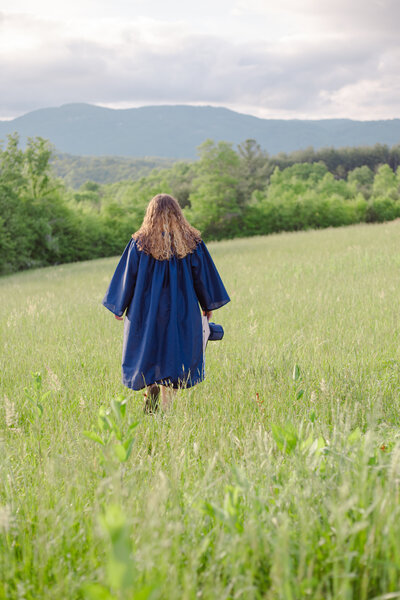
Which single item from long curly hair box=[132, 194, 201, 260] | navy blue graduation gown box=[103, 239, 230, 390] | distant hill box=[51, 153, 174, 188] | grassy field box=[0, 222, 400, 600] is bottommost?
grassy field box=[0, 222, 400, 600]

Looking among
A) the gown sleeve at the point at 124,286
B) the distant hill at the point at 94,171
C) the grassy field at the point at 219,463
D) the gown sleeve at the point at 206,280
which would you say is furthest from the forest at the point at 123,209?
the distant hill at the point at 94,171

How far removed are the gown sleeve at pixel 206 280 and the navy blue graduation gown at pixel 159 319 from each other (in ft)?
0.06

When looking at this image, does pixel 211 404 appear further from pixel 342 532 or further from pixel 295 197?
pixel 295 197

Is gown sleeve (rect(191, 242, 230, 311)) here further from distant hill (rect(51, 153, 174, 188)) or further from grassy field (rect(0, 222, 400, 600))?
distant hill (rect(51, 153, 174, 188))

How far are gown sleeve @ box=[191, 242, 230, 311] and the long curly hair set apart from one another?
16 centimetres

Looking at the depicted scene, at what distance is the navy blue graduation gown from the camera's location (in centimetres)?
383

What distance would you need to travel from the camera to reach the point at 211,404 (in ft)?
12.4

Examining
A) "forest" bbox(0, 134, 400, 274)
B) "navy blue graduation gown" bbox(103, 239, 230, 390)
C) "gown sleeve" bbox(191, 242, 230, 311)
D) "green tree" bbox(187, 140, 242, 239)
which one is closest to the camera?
"navy blue graduation gown" bbox(103, 239, 230, 390)

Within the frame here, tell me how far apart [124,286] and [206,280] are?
0.75 metres

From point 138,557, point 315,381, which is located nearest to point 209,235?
point 315,381

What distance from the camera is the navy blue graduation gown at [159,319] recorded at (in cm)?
383

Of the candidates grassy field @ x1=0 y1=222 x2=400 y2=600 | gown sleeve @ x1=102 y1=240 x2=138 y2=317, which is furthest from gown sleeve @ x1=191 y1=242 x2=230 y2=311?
grassy field @ x1=0 y1=222 x2=400 y2=600

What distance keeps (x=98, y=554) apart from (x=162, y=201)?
2.84 meters

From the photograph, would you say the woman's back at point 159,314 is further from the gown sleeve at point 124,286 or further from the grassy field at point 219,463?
the grassy field at point 219,463
